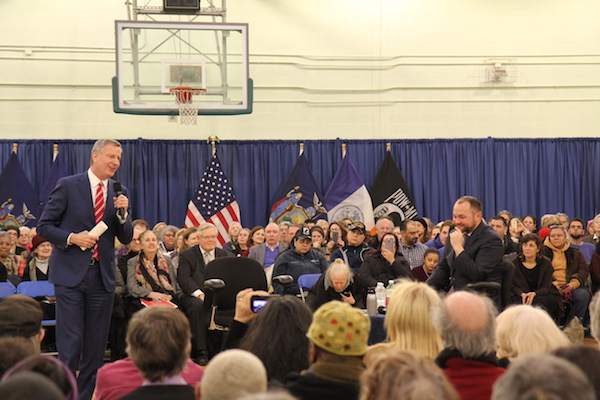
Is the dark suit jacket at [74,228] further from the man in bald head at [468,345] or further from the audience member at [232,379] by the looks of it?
the audience member at [232,379]

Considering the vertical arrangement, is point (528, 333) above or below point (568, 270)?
above

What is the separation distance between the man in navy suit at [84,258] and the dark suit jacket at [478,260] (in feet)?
7.32

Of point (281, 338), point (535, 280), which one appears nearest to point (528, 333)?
point (281, 338)

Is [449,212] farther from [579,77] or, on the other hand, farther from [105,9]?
[105,9]

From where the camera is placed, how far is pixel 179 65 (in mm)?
8844

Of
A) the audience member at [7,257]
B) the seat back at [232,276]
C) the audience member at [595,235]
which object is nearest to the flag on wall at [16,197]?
the audience member at [7,257]

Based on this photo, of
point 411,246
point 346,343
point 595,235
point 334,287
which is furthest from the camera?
point 595,235

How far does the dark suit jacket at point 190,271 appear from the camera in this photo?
6777mm

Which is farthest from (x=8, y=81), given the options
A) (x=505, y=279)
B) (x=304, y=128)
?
(x=505, y=279)

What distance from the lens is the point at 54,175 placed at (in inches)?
423

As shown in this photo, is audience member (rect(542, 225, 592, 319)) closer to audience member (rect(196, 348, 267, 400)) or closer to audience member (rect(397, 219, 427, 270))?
audience member (rect(397, 219, 427, 270))

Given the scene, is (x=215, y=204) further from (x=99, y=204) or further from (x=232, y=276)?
(x=99, y=204)

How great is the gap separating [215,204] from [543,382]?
9.60 metres

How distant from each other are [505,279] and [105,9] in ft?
27.2
